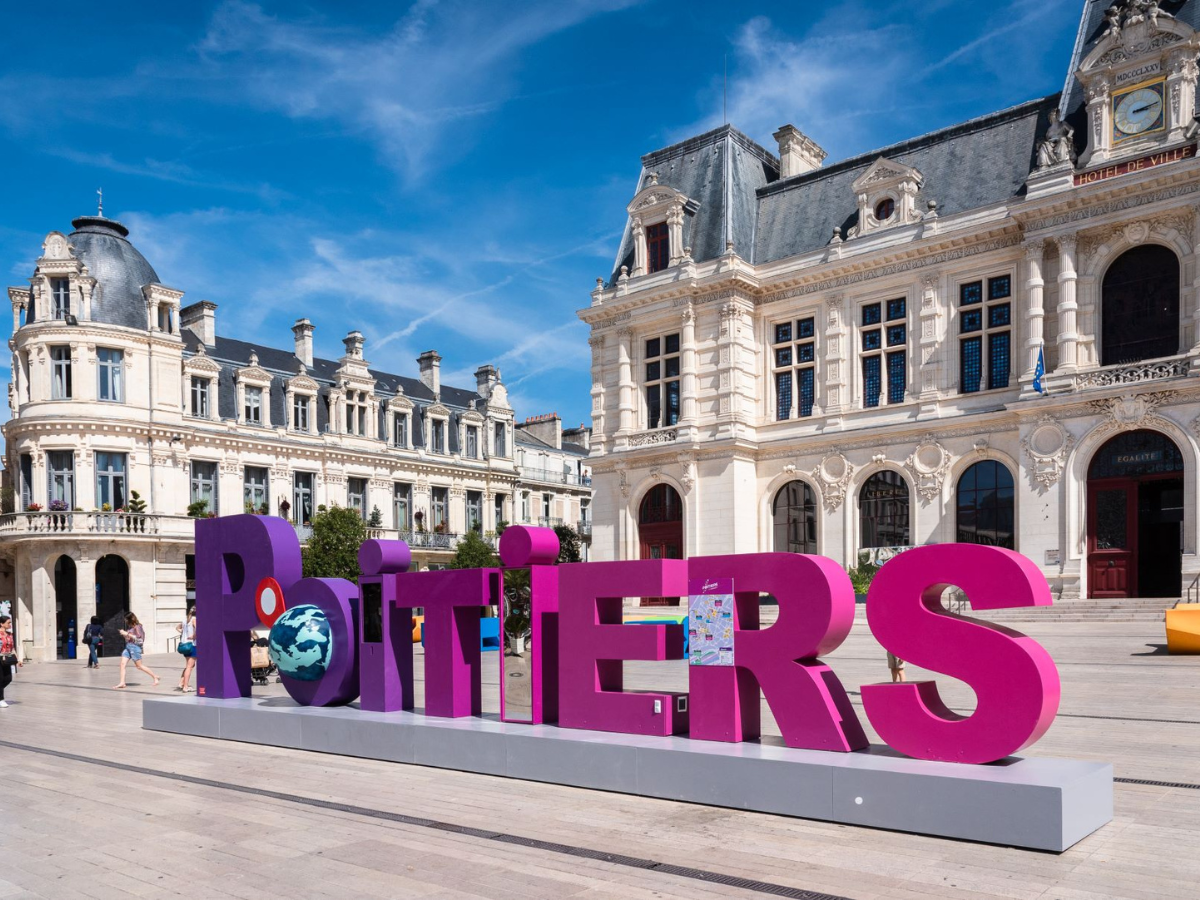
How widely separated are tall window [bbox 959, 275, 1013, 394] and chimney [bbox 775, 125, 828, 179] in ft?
37.0

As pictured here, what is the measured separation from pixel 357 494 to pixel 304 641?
36.4 m

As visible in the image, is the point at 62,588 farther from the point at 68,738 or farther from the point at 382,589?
the point at 382,589

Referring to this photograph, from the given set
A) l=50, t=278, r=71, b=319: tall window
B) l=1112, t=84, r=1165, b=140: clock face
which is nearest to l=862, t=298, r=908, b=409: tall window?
l=1112, t=84, r=1165, b=140: clock face

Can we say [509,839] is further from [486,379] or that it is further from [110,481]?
[486,379]

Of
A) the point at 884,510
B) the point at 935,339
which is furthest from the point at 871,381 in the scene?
the point at 884,510

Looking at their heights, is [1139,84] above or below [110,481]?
above

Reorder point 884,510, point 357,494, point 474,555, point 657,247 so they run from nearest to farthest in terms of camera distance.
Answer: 1. point 884,510
2. point 474,555
3. point 657,247
4. point 357,494

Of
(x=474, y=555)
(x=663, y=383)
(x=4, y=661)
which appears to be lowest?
(x=474, y=555)

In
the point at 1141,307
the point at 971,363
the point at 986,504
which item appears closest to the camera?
the point at 1141,307

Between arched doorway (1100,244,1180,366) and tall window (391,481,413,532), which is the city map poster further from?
tall window (391,481,413,532)

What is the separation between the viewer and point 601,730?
10.6 m

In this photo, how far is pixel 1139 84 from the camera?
30328mm

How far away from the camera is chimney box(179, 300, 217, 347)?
4478cm

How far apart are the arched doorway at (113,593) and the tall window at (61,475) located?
2.68 metres
